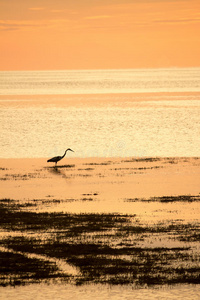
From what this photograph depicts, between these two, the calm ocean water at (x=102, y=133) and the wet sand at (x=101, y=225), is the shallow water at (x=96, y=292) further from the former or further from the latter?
the calm ocean water at (x=102, y=133)

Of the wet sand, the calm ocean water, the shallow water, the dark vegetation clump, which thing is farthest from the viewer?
the calm ocean water

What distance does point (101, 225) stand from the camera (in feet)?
85.8

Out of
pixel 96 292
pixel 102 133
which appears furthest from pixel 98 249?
pixel 102 133

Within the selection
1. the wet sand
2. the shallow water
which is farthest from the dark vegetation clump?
the shallow water

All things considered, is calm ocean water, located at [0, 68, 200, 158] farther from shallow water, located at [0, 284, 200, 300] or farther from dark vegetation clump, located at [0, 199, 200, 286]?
shallow water, located at [0, 284, 200, 300]

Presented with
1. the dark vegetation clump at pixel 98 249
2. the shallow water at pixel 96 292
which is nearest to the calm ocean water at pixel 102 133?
the dark vegetation clump at pixel 98 249

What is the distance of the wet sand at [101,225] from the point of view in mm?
19927

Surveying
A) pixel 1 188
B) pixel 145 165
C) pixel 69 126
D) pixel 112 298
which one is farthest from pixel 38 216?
pixel 69 126

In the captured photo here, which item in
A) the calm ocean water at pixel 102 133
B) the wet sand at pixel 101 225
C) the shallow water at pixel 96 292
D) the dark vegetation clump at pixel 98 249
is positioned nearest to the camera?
the shallow water at pixel 96 292

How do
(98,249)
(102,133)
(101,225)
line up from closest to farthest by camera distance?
(98,249), (101,225), (102,133)

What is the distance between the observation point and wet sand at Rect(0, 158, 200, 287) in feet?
65.4

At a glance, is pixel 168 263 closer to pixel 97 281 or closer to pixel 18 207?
pixel 97 281

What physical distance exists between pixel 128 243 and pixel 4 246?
3.77 m

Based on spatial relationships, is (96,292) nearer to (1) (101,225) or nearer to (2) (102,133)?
(1) (101,225)
